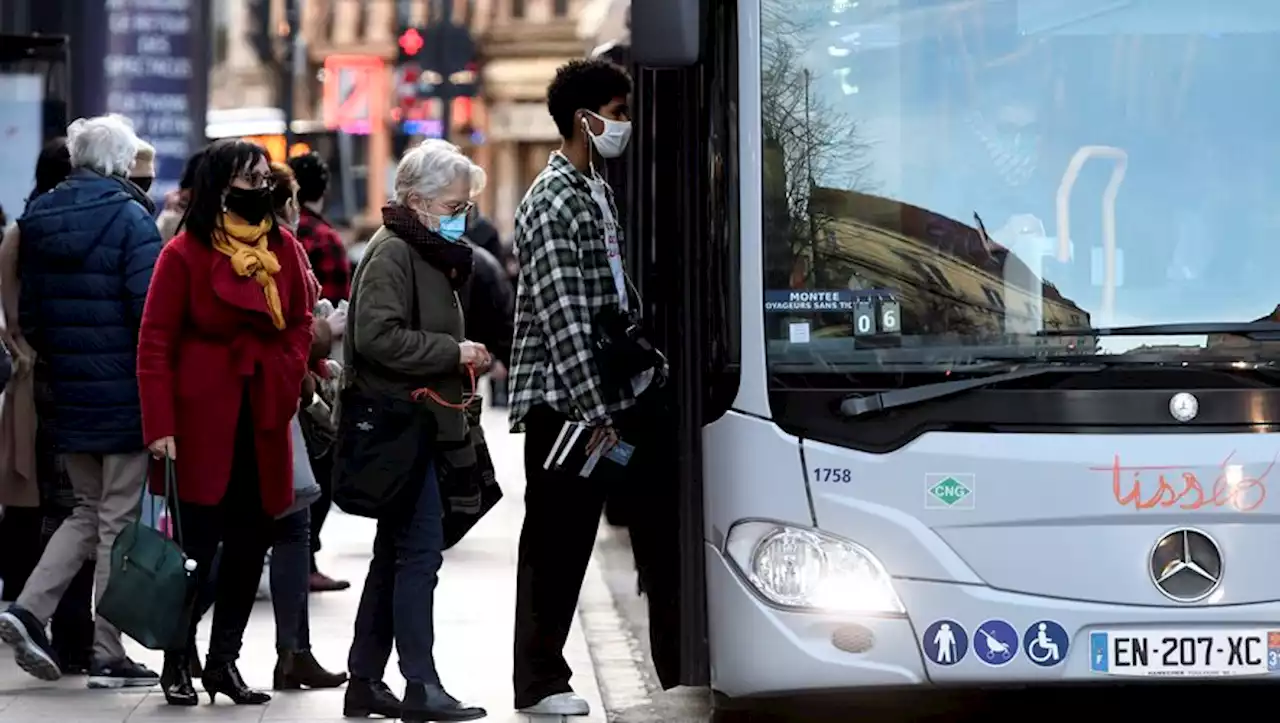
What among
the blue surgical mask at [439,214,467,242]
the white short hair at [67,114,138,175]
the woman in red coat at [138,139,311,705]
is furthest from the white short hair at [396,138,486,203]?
the white short hair at [67,114,138,175]

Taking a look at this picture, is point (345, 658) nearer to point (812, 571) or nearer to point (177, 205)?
point (177, 205)

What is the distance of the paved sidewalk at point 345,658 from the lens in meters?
8.51

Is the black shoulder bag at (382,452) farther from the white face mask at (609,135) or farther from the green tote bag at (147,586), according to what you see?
the white face mask at (609,135)

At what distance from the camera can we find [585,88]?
27.3 feet

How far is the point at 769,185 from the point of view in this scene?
24.1ft

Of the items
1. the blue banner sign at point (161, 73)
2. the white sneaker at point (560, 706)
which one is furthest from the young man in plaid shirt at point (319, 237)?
the blue banner sign at point (161, 73)

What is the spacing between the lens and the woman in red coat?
8344 millimetres

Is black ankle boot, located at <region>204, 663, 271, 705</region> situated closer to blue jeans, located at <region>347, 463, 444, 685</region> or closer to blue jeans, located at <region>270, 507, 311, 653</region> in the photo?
blue jeans, located at <region>270, 507, 311, 653</region>

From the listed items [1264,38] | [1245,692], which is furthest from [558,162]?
[1245,692]

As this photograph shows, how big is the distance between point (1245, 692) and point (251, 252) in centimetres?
372

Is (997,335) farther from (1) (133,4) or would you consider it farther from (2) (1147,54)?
(1) (133,4)

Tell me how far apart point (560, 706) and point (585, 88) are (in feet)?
6.29

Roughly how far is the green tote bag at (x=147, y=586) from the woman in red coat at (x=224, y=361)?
0.57ft

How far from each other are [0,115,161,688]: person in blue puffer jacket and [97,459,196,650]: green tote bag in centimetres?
54
